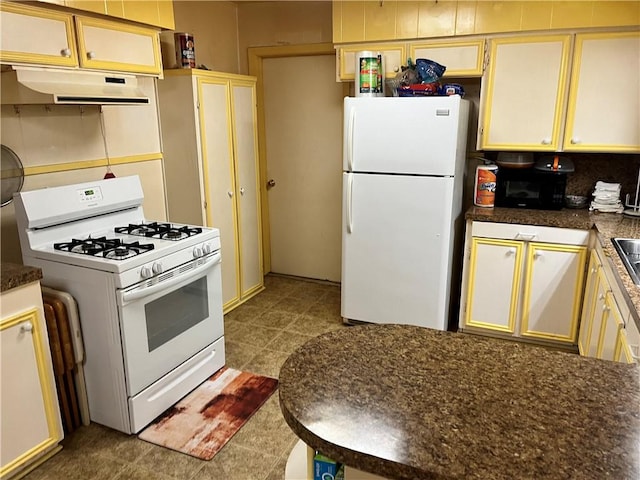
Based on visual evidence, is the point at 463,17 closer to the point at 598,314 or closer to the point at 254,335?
the point at 598,314

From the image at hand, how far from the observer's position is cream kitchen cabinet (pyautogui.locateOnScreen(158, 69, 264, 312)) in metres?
3.14

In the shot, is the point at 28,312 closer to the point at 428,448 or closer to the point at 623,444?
the point at 428,448

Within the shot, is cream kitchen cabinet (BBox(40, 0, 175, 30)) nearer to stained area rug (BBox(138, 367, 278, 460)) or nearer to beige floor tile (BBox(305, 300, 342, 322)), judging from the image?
stained area rug (BBox(138, 367, 278, 460))

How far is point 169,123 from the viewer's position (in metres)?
3.20

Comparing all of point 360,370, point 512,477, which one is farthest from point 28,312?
point 512,477

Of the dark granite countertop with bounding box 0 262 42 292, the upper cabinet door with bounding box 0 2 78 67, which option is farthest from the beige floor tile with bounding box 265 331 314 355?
the upper cabinet door with bounding box 0 2 78 67

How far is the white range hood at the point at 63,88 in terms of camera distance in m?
2.03

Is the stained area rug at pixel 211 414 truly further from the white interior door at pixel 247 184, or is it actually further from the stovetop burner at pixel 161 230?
the white interior door at pixel 247 184

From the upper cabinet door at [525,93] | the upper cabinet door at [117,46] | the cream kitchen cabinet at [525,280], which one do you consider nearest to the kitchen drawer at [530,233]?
the cream kitchen cabinet at [525,280]

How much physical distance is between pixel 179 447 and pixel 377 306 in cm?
156

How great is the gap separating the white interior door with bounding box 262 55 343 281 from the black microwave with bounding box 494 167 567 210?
4.53 ft

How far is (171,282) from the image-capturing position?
2322mm

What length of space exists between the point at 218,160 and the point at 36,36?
1453mm

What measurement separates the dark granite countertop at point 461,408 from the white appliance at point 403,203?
1738 mm
